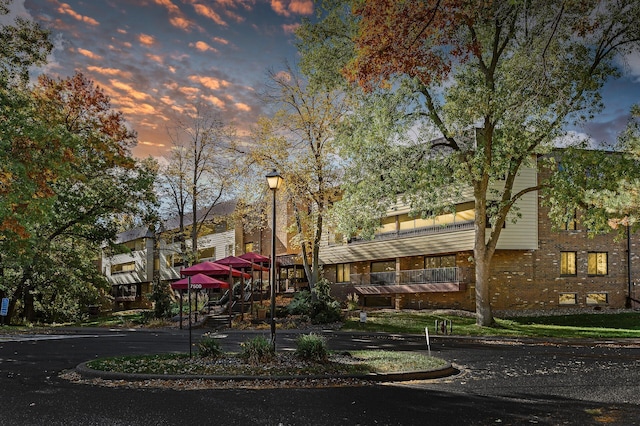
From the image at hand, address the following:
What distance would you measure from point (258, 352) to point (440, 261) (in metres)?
26.3

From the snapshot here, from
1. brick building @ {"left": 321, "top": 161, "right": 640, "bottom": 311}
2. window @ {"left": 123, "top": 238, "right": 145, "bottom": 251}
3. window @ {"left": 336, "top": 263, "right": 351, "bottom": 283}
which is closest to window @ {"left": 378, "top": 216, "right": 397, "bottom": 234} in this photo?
brick building @ {"left": 321, "top": 161, "right": 640, "bottom": 311}

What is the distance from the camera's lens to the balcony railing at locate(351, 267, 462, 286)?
115ft

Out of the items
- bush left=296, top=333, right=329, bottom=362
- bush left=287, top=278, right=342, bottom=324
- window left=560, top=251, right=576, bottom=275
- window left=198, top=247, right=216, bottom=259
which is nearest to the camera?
bush left=296, top=333, right=329, bottom=362

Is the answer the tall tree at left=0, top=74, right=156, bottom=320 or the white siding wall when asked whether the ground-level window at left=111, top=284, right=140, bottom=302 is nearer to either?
the tall tree at left=0, top=74, right=156, bottom=320

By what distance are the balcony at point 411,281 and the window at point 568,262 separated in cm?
610

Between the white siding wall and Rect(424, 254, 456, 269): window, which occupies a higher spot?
the white siding wall

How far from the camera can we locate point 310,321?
30.8 meters

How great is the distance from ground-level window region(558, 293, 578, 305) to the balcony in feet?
19.0

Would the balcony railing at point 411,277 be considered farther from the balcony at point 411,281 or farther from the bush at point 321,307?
the bush at point 321,307

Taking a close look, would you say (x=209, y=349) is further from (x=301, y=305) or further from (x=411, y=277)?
(x=411, y=277)

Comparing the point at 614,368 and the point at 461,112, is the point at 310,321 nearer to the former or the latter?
the point at 461,112

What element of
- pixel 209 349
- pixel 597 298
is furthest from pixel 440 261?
pixel 209 349

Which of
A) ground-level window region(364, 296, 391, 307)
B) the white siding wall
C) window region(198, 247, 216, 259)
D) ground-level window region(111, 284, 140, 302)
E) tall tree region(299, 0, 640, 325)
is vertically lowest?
ground-level window region(111, 284, 140, 302)

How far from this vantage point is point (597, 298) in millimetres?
35844
